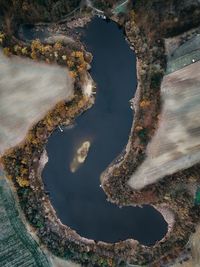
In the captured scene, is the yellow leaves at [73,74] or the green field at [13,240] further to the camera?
the yellow leaves at [73,74]

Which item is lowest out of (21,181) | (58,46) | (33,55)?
(21,181)

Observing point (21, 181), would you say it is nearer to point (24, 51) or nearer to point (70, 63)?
point (70, 63)

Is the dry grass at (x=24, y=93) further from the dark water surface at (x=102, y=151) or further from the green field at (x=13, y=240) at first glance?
the green field at (x=13, y=240)

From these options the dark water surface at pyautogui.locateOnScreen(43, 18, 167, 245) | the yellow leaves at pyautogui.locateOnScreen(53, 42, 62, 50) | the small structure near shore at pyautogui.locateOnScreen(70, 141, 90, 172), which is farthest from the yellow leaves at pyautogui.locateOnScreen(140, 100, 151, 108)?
the yellow leaves at pyautogui.locateOnScreen(53, 42, 62, 50)

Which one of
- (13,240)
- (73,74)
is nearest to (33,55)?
(73,74)

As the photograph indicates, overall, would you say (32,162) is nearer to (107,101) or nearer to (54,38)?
(107,101)

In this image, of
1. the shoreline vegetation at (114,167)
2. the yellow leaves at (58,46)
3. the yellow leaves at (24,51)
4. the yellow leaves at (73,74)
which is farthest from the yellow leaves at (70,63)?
the yellow leaves at (24,51)

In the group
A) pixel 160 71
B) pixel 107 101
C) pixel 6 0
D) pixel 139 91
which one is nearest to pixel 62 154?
pixel 107 101
